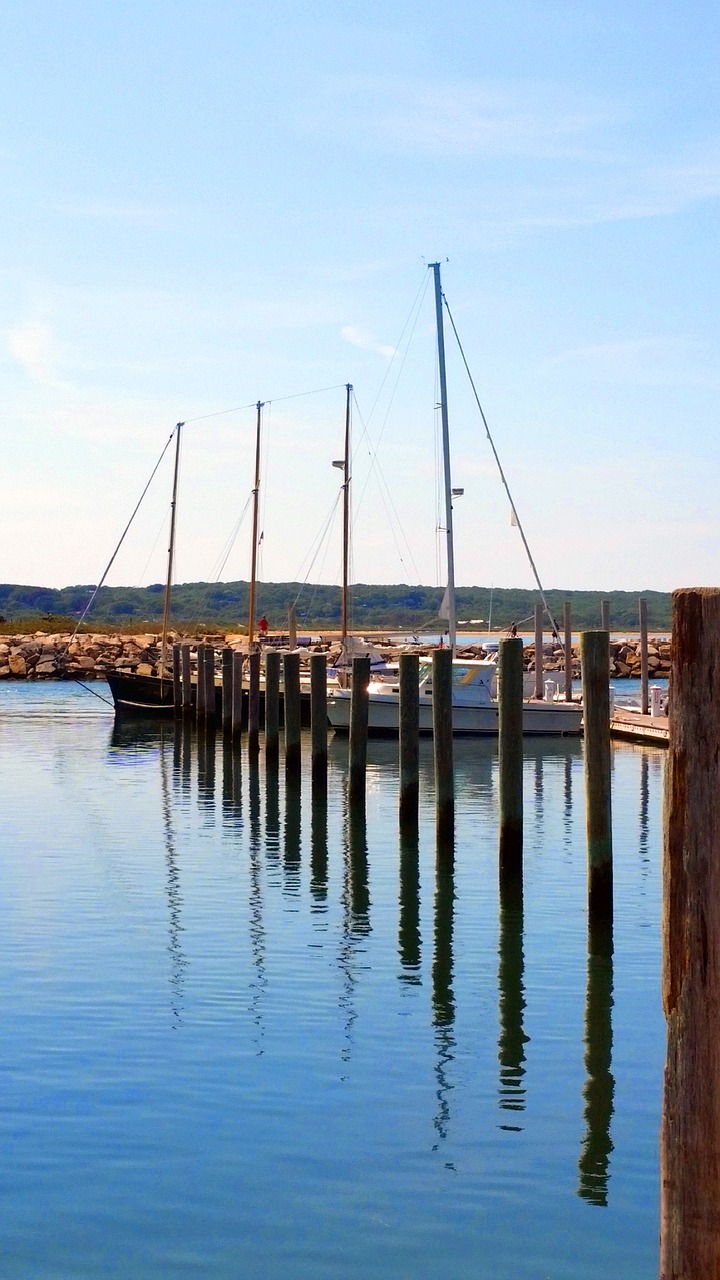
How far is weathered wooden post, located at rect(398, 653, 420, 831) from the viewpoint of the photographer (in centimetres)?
1978

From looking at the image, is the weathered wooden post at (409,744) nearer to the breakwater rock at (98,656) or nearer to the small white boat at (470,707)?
the small white boat at (470,707)

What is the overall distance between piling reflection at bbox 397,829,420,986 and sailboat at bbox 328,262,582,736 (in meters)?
14.2

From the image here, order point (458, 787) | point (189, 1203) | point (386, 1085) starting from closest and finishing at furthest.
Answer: point (189, 1203)
point (386, 1085)
point (458, 787)

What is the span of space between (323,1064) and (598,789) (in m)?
4.59

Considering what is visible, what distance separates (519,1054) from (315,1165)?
2.71 m

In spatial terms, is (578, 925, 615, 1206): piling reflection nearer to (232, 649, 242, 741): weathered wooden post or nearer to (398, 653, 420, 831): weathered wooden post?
(398, 653, 420, 831): weathered wooden post

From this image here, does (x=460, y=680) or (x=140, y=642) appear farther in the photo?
(x=140, y=642)

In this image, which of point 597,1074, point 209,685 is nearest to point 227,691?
point 209,685

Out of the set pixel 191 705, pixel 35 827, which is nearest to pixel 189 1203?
pixel 35 827

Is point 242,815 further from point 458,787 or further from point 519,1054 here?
point 519,1054

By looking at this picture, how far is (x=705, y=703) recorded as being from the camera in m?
5.07

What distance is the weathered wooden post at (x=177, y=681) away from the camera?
4441cm

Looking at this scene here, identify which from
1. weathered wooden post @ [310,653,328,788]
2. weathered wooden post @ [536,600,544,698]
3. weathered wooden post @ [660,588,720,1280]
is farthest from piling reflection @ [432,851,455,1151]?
weathered wooden post @ [536,600,544,698]

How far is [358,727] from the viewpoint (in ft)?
74.7
